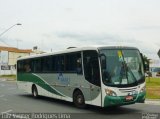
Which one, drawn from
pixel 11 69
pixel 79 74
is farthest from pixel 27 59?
pixel 11 69

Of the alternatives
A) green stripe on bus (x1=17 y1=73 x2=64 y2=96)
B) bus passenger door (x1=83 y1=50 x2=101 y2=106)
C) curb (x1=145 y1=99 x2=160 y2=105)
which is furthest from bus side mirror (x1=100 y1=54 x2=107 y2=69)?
curb (x1=145 y1=99 x2=160 y2=105)

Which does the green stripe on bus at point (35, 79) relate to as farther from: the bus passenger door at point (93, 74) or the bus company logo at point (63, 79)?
the bus passenger door at point (93, 74)

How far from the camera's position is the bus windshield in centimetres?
1639

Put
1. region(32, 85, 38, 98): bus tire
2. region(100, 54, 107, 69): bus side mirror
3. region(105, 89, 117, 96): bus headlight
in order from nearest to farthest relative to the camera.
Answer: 1. region(105, 89, 117, 96): bus headlight
2. region(100, 54, 107, 69): bus side mirror
3. region(32, 85, 38, 98): bus tire

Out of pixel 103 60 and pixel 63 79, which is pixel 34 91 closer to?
pixel 63 79

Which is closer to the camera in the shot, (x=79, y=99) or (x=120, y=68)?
(x=120, y=68)

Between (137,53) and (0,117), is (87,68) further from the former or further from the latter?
(0,117)

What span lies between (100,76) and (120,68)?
34.9 inches

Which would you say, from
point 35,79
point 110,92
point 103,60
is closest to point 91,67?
point 103,60

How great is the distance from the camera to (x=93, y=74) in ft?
56.1

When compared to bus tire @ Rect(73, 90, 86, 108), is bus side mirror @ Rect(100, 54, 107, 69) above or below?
above

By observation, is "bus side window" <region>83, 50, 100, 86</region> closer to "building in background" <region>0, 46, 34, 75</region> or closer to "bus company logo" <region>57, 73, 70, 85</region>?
"bus company logo" <region>57, 73, 70, 85</region>

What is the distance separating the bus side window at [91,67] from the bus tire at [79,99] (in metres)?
1.20

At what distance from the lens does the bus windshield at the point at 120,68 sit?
53.8 ft
